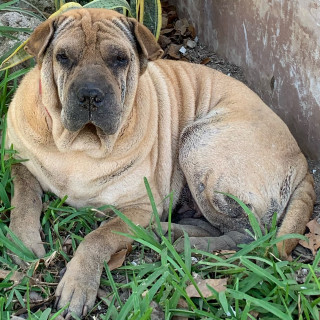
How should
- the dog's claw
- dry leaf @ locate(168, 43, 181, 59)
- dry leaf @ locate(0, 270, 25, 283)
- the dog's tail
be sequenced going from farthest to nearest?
dry leaf @ locate(168, 43, 181, 59) → the dog's tail → dry leaf @ locate(0, 270, 25, 283) → the dog's claw

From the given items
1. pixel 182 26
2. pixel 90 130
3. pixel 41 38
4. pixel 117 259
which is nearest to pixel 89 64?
pixel 41 38

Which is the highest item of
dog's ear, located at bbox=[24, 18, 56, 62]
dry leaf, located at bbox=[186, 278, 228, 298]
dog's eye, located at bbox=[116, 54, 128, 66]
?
dog's ear, located at bbox=[24, 18, 56, 62]

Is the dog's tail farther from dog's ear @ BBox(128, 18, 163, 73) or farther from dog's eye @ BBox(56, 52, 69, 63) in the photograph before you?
dog's eye @ BBox(56, 52, 69, 63)

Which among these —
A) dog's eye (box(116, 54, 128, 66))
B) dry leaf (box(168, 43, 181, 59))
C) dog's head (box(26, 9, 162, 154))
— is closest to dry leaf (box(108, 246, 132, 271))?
dog's head (box(26, 9, 162, 154))

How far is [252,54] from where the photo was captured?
454cm

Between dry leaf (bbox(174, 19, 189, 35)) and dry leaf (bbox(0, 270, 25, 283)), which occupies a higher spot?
dry leaf (bbox(174, 19, 189, 35))

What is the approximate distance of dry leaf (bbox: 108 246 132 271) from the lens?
10.2 feet

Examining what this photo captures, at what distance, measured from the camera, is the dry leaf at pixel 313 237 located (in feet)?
10.9

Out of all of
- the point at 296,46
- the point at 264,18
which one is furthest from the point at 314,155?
the point at 264,18

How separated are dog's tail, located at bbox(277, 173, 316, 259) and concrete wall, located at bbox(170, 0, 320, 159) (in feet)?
1.44

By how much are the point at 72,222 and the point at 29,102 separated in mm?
752

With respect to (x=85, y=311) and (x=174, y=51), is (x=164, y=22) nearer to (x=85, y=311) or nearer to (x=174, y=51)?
(x=174, y=51)

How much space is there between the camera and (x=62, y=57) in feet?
10.3

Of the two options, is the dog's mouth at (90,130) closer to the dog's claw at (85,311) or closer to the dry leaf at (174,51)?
the dog's claw at (85,311)
